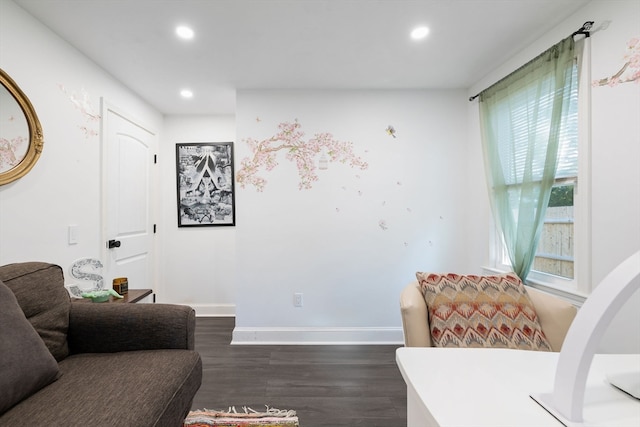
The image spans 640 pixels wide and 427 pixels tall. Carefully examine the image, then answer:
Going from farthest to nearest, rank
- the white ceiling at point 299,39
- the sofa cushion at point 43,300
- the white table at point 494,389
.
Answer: the white ceiling at point 299,39, the sofa cushion at point 43,300, the white table at point 494,389

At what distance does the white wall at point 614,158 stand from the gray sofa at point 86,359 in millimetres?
2198

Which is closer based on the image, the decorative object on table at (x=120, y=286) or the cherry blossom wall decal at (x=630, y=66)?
the cherry blossom wall decal at (x=630, y=66)

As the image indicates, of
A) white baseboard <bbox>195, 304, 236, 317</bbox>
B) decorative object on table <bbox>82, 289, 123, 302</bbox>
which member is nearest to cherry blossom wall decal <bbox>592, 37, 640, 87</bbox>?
decorative object on table <bbox>82, 289, 123, 302</bbox>

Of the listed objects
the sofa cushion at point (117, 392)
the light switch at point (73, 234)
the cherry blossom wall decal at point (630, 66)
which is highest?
the cherry blossom wall decal at point (630, 66)

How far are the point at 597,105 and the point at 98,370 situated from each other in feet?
9.28

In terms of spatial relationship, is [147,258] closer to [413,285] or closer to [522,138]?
[413,285]

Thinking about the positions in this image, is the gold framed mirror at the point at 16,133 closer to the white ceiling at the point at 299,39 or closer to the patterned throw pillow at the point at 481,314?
the white ceiling at the point at 299,39

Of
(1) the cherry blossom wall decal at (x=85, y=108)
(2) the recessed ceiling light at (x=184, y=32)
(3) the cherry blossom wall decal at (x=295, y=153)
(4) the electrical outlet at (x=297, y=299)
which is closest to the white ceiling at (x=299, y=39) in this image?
(2) the recessed ceiling light at (x=184, y=32)

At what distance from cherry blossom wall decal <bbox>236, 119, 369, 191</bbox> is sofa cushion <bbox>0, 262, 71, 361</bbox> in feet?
5.13

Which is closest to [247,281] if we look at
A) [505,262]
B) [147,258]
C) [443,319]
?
[147,258]

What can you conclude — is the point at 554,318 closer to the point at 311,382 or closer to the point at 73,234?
the point at 311,382

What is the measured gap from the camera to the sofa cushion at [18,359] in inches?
38.5

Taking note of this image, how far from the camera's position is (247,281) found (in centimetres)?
271

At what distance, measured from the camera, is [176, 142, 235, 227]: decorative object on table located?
3375mm
